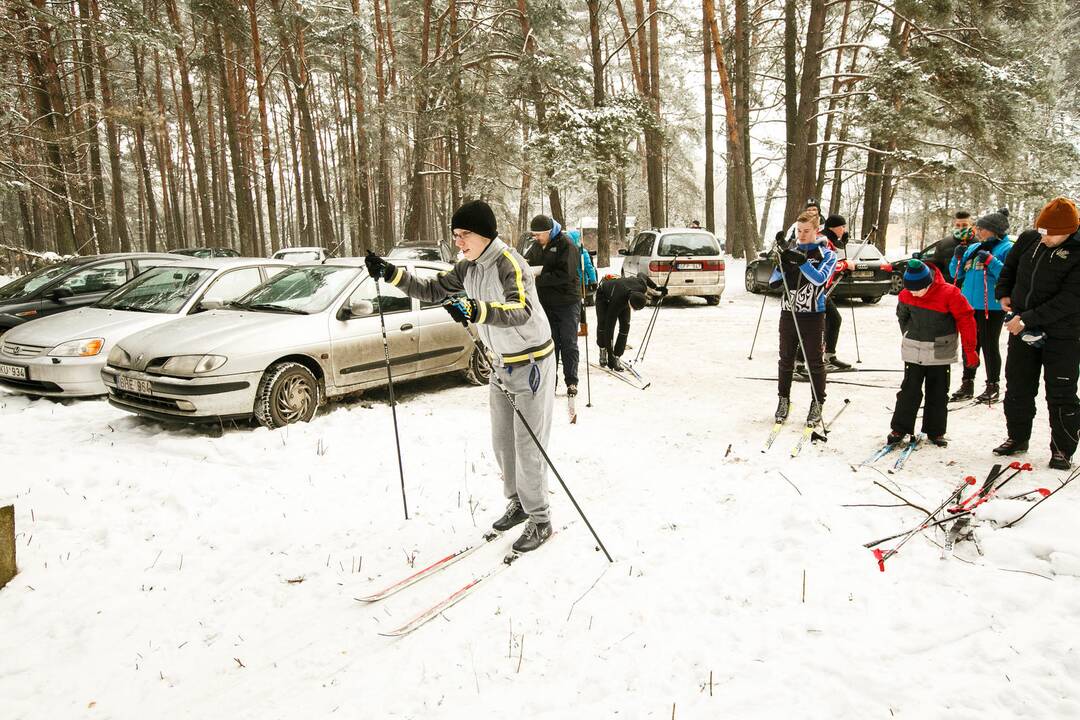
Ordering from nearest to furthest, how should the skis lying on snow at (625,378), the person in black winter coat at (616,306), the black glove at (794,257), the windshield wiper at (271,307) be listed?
the black glove at (794,257), the windshield wiper at (271,307), the skis lying on snow at (625,378), the person in black winter coat at (616,306)

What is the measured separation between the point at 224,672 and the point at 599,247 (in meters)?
19.5

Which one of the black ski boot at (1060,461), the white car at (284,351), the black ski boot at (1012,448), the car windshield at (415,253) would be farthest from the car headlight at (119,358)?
the car windshield at (415,253)

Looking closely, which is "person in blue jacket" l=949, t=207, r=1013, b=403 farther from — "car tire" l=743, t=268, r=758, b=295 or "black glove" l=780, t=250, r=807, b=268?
"car tire" l=743, t=268, r=758, b=295

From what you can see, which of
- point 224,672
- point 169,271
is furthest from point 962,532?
point 169,271

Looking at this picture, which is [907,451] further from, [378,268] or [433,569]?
[378,268]

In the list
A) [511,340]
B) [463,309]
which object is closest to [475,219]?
[463,309]

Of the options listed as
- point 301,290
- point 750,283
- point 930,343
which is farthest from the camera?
point 750,283

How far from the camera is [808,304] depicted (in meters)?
5.73

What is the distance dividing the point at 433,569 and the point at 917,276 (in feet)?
14.3

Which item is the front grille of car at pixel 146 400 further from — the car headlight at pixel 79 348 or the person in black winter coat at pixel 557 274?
the person in black winter coat at pixel 557 274

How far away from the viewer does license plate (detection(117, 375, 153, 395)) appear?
5.64 meters

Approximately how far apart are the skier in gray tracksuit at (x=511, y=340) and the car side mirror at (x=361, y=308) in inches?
102

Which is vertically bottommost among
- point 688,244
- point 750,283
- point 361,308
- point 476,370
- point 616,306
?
point 476,370

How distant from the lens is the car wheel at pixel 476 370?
794 cm
